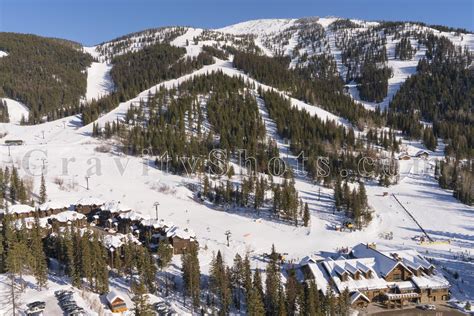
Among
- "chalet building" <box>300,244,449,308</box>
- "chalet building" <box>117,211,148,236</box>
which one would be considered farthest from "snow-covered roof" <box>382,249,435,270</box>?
"chalet building" <box>117,211,148,236</box>

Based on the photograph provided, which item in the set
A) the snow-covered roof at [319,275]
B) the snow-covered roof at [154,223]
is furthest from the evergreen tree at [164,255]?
the snow-covered roof at [319,275]

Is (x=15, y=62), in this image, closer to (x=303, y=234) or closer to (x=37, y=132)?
(x=37, y=132)

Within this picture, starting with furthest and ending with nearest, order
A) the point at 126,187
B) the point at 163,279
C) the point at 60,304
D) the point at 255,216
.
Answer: the point at 126,187
the point at 255,216
the point at 163,279
the point at 60,304

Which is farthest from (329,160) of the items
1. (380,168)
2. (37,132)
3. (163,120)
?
(37,132)

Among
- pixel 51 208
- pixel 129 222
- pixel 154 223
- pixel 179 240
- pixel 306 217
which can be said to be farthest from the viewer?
pixel 306 217

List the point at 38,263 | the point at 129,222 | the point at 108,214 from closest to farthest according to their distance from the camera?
the point at 38,263 → the point at 129,222 → the point at 108,214

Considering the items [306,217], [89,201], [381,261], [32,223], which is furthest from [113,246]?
[306,217]

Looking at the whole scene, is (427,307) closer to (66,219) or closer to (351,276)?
(351,276)
